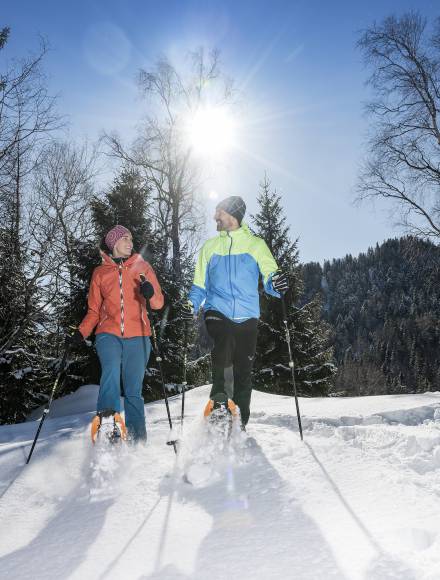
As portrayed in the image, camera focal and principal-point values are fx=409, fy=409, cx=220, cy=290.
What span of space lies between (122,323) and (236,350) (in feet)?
3.65

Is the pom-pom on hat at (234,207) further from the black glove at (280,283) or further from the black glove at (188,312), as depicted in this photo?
the black glove at (188,312)

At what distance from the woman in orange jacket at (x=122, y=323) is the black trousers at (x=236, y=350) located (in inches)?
24.8

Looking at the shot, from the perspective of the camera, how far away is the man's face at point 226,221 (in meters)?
4.15

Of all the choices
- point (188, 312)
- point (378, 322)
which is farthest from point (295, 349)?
point (378, 322)

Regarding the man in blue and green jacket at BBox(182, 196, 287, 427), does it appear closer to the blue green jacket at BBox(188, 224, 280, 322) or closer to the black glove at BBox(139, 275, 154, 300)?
the blue green jacket at BBox(188, 224, 280, 322)

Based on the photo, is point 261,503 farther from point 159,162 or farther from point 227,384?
point 159,162

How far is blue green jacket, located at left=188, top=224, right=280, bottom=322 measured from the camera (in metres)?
3.95

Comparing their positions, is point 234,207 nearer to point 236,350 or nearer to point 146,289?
point 146,289

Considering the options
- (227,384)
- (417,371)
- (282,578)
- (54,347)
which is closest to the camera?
(282,578)

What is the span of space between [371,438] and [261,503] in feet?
5.51

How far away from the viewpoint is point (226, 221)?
415 cm

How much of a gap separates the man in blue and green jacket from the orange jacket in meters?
0.52

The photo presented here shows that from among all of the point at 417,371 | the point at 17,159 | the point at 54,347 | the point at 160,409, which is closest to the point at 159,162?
the point at 54,347

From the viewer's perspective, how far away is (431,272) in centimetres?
1490
